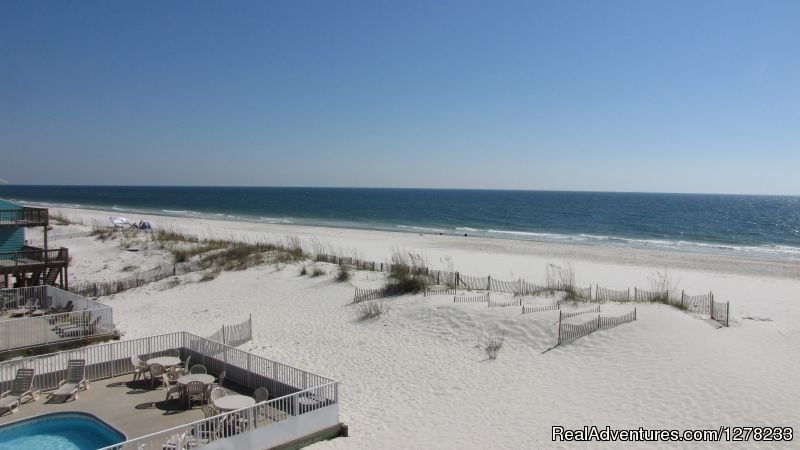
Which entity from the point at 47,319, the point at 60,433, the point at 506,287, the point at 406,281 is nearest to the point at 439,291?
the point at 406,281

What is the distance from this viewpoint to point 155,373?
13.6 metres

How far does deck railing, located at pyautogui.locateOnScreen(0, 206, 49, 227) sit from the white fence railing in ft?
16.8

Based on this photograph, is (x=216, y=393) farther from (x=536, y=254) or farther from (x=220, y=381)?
(x=536, y=254)

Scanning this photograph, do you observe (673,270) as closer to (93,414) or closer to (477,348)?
(477,348)

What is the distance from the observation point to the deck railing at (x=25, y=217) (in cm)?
2425

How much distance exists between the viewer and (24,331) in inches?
644

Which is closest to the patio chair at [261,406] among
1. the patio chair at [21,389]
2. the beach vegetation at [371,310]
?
the patio chair at [21,389]

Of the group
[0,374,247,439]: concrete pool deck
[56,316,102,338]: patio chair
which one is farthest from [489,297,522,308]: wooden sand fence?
[56,316,102,338]: patio chair

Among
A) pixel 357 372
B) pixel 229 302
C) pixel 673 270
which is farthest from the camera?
pixel 673 270

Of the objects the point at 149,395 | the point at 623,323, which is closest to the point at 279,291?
the point at 149,395

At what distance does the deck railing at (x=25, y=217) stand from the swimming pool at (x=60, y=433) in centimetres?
1542

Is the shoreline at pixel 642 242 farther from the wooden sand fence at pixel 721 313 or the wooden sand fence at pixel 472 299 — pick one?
the wooden sand fence at pixel 472 299

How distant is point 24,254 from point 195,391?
15.8m

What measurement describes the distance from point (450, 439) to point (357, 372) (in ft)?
15.6
